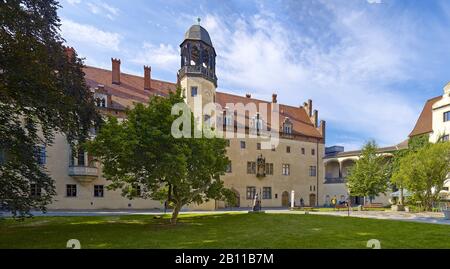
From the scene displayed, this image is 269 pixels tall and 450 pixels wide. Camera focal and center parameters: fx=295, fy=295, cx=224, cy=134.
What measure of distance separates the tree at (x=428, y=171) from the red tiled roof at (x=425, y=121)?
12940 mm

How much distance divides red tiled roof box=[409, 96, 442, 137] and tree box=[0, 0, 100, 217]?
141 ft

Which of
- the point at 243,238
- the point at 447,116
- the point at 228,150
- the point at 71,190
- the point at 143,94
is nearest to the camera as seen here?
the point at 243,238

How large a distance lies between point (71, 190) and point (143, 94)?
1453 cm

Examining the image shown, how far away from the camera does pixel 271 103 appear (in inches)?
1973

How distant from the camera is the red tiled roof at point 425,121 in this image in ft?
133

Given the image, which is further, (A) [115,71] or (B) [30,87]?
(A) [115,71]

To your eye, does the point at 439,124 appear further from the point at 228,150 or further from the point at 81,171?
the point at 81,171

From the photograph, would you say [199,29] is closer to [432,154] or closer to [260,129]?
[260,129]

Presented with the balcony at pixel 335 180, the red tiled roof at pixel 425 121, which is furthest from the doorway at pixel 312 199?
the red tiled roof at pixel 425 121

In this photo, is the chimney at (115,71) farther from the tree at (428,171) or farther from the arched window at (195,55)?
the tree at (428,171)

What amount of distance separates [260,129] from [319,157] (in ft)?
41.9

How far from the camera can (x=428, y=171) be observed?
93.1ft

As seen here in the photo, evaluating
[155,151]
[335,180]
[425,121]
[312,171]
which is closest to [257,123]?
[312,171]
